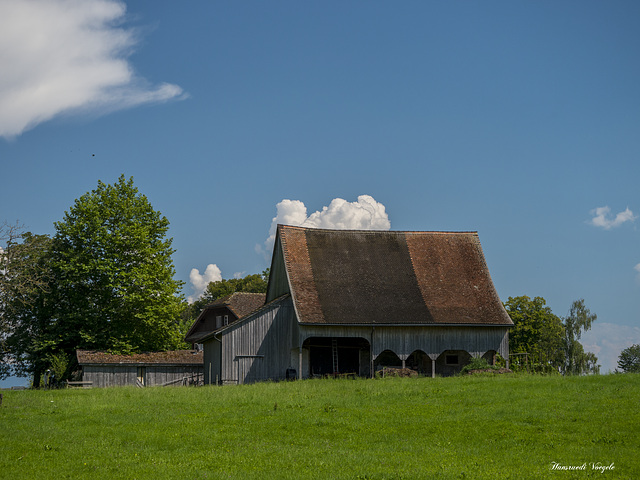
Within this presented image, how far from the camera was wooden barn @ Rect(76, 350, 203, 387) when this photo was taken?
4569 centimetres

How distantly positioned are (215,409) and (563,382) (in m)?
15.0

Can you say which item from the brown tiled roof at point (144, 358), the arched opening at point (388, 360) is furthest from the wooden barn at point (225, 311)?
the arched opening at point (388, 360)

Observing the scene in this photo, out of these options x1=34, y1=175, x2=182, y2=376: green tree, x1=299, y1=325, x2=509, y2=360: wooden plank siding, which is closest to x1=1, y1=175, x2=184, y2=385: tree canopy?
→ x1=34, y1=175, x2=182, y2=376: green tree

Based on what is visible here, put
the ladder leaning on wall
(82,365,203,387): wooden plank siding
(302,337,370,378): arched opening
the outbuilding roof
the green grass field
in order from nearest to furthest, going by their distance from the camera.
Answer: the green grass field → the ladder leaning on wall → (302,337,370,378): arched opening → (82,365,203,387): wooden plank siding → the outbuilding roof

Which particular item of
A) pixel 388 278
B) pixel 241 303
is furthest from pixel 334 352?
pixel 241 303

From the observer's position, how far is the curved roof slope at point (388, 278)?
133 feet

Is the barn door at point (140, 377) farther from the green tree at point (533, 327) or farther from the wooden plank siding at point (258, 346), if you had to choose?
the green tree at point (533, 327)

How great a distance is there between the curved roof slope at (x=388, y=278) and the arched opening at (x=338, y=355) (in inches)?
113

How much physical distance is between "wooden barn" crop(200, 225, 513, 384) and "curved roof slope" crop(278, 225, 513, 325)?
0.06m

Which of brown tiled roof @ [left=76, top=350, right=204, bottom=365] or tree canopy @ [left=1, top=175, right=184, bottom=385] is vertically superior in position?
tree canopy @ [left=1, top=175, right=184, bottom=385]

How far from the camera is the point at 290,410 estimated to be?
78.5ft

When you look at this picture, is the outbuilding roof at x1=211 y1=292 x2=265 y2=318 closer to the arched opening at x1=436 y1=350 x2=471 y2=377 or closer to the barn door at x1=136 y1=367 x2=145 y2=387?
the barn door at x1=136 y1=367 x2=145 y2=387

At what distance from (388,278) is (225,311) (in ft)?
76.5

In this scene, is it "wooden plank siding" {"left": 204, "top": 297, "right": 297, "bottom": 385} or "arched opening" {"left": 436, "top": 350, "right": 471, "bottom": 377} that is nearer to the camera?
"wooden plank siding" {"left": 204, "top": 297, "right": 297, "bottom": 385}
